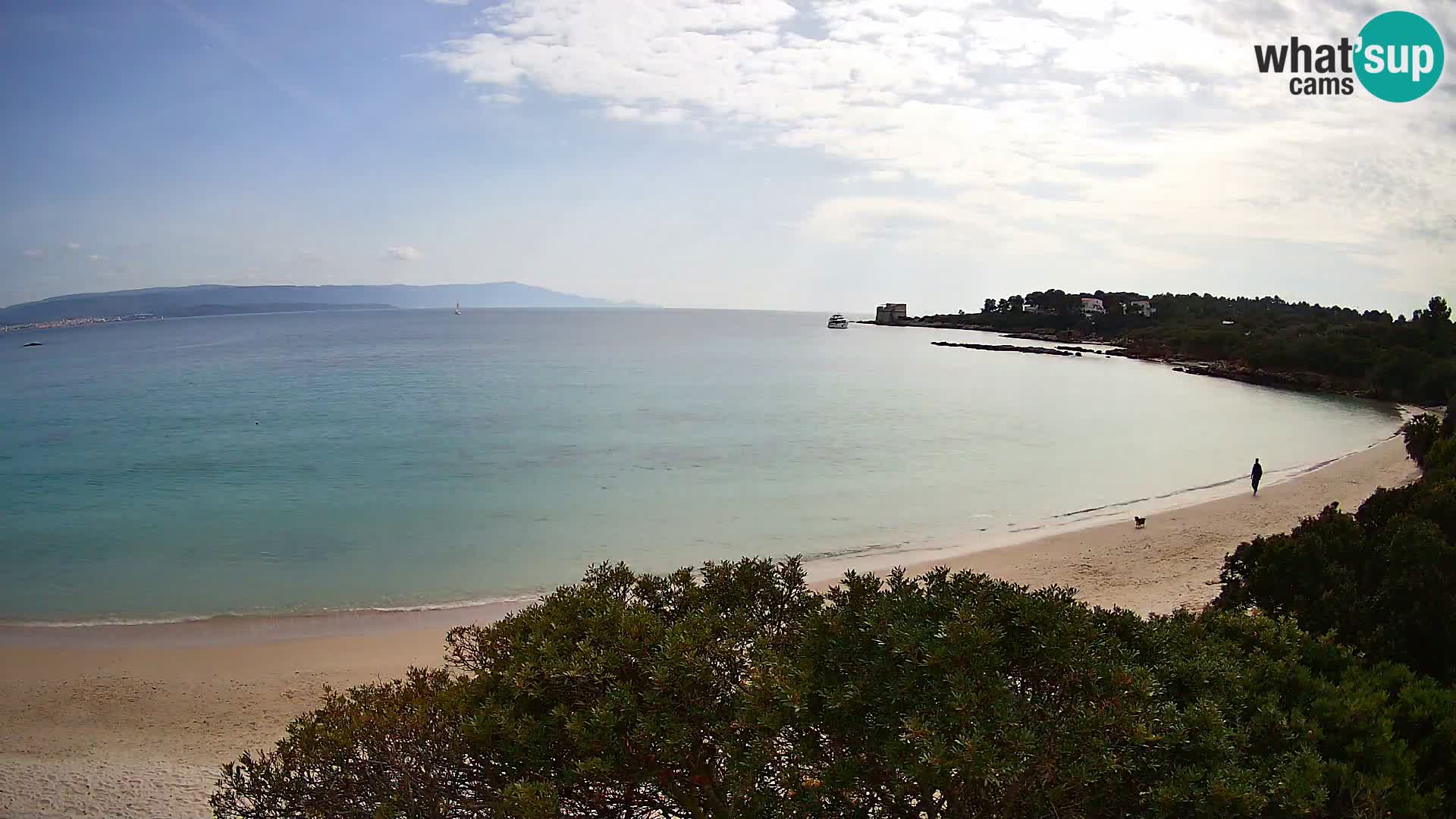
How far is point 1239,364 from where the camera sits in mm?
69688

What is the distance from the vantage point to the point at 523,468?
90.5 feet

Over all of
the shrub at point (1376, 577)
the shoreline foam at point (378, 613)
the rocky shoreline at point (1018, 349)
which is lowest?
the shoreline foam at point (378, 613)

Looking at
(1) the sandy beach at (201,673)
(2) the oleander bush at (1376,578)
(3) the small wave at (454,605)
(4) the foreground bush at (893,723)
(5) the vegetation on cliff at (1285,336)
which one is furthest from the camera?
(5) the vegetation on cliff at (1285,336)

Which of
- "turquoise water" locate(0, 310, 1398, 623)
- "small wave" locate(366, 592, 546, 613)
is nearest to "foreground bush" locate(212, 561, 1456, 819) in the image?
"small wave" locate(366, 592, 546, 613)

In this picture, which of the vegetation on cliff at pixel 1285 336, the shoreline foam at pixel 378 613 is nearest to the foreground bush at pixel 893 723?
the shoreline foam at pixel 378 613

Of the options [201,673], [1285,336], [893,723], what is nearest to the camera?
[893,723]

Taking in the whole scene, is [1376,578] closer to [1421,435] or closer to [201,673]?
[201,673]

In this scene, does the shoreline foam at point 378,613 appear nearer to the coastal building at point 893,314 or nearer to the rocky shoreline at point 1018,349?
the rocky shoreline at point 1018,349

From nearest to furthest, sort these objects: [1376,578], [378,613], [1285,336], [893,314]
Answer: [1376,578] < [378,613] < [1285,336] < [893,314]

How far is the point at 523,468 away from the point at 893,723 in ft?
83.1

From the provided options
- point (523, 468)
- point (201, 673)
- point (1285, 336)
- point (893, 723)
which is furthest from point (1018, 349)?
point (893, 723)

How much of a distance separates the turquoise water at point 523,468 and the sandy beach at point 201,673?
62.0 inches

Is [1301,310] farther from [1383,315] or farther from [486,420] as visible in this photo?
[486,420]

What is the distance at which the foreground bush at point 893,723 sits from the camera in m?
3.25
